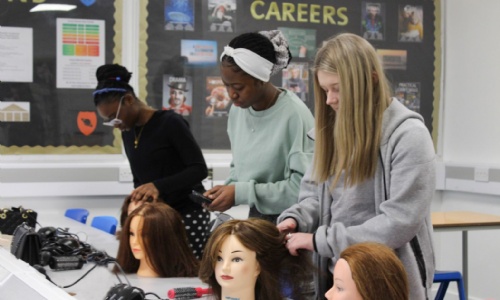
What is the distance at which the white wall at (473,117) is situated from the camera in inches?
200

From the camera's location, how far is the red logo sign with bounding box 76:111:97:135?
15.8ft

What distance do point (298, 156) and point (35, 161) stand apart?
105 inches

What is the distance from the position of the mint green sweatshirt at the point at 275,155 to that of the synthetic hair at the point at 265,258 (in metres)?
0.34

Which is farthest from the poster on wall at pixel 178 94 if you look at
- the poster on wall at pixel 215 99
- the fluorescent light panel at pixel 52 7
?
the fluorescent light panel at pixel 52 7

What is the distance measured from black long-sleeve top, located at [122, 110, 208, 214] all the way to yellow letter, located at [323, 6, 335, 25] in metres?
2.37

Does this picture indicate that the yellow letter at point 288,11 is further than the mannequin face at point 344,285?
Yes

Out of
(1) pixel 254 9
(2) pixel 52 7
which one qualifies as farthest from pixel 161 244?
(1) pixel 254 9

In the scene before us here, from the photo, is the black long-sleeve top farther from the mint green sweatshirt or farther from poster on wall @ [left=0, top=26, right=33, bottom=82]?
poster on wall @ [left=0, top=26, right=33, bottom=82]

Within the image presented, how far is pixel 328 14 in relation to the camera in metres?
5.34

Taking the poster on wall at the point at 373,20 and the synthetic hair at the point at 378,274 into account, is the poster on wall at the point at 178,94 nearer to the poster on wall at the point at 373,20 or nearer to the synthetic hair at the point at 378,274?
the poster on wall at the point at 373,20

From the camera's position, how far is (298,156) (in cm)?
258

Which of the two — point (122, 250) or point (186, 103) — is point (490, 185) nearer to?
point (186, 103)

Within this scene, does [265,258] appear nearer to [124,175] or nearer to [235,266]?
[235,266]

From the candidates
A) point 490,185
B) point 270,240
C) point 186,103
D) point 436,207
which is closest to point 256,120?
point 270,240
